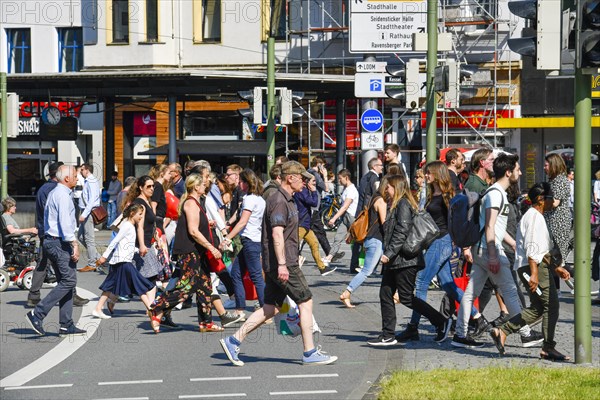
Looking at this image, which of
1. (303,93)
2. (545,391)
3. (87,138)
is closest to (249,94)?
(303,93)

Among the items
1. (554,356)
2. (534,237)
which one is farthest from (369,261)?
(554,356)

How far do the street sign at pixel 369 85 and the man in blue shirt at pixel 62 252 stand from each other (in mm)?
8856

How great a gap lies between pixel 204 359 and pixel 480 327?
2.55 metres

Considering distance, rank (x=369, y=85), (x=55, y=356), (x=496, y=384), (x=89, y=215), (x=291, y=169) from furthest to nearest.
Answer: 1. (x=369, y=85)
2. (x=89, y=215)
3. (x=55, y=356)
4. (x=291, y=169)
5. (x=496, y=384)

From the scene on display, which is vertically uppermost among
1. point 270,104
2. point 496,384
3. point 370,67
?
point 370,67

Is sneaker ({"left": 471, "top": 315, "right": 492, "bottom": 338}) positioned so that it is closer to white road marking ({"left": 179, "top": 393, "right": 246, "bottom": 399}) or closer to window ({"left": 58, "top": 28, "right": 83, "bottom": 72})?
white road marking ({"left": 179, "top": 393, "right": 246, "bottom": 399})

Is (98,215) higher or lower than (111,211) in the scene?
higher

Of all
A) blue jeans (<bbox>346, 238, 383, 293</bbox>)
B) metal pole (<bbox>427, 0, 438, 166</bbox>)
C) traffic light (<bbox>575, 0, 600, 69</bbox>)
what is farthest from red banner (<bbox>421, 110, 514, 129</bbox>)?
traffic light (<bbox>575, 0, 600, 69</bbox>)

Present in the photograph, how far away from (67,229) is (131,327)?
134cm

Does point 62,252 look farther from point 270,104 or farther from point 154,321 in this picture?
point 270,104

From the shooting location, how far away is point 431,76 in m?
17.7

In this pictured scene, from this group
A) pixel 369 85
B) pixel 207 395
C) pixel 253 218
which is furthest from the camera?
pixel 369 85

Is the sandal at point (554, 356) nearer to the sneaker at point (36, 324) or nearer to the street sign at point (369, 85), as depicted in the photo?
the sneaker at point (36, 324)

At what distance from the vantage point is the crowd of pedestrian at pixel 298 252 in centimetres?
1030
